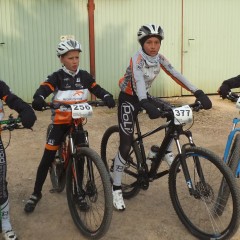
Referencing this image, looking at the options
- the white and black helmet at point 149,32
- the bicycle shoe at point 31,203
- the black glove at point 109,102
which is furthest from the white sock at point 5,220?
the white and black helmet at point 149,32

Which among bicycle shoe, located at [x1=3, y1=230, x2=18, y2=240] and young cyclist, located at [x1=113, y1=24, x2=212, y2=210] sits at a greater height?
young cyclist, located at [x1=113, y1=24, x2=212, y2=210]

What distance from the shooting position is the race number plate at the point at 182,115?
354cm

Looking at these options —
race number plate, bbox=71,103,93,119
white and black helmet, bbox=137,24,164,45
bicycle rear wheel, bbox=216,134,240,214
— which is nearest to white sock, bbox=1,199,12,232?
race number plate, bbox=71,103,93,119

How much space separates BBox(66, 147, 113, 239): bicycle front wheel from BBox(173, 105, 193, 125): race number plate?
0.78 metres

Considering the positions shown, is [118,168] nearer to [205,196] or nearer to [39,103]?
[205,196]

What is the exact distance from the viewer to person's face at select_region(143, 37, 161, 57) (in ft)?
13.0

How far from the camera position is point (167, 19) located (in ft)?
33.3

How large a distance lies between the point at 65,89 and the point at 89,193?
3.47 ft

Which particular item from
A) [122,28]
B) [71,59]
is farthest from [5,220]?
[122,28]

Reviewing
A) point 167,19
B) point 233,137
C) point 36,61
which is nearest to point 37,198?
point 233,137

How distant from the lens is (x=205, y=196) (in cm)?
358

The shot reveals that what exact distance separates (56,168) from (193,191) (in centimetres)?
164

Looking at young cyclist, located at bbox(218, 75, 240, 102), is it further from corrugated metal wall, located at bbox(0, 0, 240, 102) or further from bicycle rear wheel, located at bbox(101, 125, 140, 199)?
corrugated metal wall, located at bbox(0, 0, 240, 102)

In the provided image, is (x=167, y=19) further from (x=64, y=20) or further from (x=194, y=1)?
(x=64, y=20)
